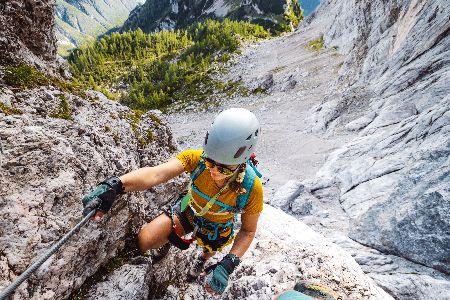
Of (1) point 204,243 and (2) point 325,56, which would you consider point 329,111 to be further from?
(2) point 325,56

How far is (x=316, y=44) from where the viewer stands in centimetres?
6103

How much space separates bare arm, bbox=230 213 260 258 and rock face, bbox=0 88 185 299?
1.87 m

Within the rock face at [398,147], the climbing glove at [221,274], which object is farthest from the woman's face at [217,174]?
the rock face at [398,147]

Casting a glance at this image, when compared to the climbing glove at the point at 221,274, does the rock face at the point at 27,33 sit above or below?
above

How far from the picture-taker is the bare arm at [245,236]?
4895 millimetres

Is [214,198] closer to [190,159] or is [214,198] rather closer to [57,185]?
[190,159]

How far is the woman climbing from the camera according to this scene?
438 centimetres

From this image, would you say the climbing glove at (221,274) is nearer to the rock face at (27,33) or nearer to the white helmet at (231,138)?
the white helmet at (231,138)

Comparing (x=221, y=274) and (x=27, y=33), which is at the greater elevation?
(x=27, y=33)

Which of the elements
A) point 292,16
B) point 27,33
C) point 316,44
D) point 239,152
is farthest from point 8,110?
point 292,16

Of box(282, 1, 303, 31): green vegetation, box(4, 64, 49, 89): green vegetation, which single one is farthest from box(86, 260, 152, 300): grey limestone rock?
box(282, 1, 303, 31): green vegetation

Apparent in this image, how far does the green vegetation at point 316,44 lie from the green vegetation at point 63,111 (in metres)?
58.9

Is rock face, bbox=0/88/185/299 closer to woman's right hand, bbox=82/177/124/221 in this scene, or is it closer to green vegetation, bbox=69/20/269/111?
woman's right hand, bbox=82/177/124/221

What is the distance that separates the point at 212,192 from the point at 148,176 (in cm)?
108
